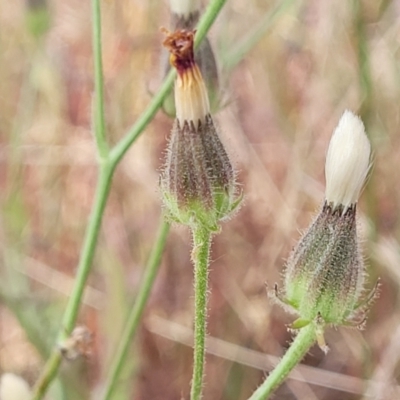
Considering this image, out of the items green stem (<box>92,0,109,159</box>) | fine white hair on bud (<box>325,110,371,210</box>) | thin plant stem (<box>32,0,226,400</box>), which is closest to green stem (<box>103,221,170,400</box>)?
thin plant stem (<box>32,0,226,400</box>)

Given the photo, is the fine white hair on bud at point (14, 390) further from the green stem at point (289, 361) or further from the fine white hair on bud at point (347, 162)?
the fine white hair on bud at point (347, 162)

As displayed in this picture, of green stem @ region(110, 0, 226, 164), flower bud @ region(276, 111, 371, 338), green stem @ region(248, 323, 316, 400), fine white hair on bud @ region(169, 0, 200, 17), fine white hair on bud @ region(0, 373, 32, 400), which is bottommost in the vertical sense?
fine white hair on bud @ region(0, 373, 32, 400)

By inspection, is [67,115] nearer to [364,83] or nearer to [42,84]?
[42,84]

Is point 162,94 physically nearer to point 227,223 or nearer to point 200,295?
point 200,295

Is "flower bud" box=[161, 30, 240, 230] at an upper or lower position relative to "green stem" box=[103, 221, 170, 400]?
upper

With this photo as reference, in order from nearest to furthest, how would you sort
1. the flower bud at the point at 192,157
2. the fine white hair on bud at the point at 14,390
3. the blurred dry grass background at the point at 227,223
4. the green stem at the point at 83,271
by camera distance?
the flower bud at the point at 192,157
the green stem at the point at 83,271
the fine white hair on bud at the point at 14,390
the blurred dry grass background at the point at 227,223

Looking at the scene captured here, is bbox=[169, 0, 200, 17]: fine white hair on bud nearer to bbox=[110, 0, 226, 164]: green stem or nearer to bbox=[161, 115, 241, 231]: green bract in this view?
bbox=[110, 0, 226, 164]: green stem

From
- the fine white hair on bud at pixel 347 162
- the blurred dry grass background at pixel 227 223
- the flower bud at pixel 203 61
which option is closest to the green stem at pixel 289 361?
the fine white hair on bud at pixel 347 162
